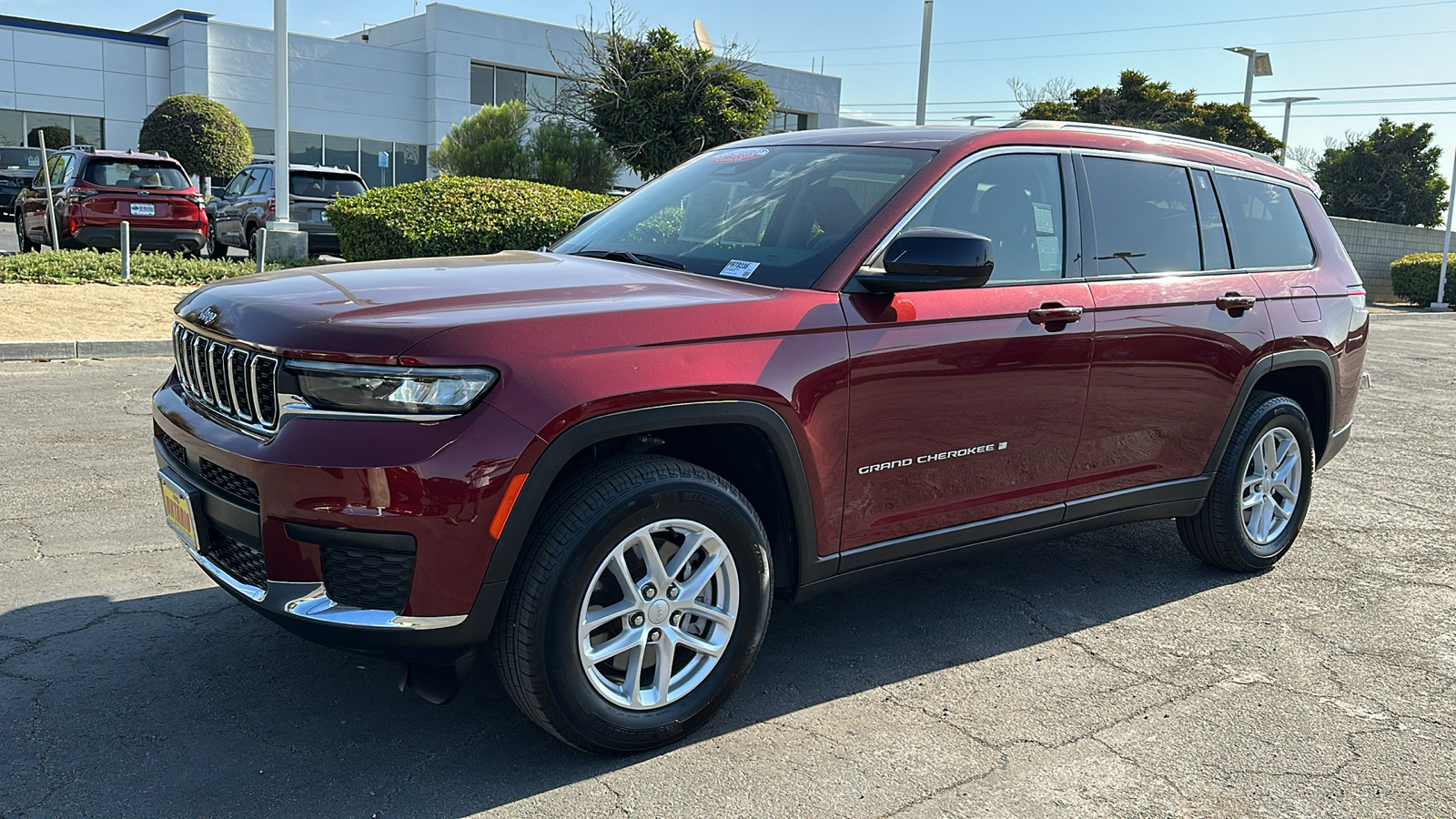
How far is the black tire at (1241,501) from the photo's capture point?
4832mm

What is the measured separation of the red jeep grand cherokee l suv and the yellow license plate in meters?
0.02

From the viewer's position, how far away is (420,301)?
3051 mm

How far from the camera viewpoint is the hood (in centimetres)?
281

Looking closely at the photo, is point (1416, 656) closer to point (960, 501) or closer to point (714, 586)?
point (960, 501)

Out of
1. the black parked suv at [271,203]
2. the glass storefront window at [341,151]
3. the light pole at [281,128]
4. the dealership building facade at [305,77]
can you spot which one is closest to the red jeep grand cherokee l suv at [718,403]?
the light pole at [281,128]

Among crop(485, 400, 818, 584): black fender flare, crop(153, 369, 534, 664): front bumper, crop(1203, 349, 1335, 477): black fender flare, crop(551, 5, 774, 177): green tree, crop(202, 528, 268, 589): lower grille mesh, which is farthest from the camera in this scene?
crop(551, 5, 774, 177): green tree

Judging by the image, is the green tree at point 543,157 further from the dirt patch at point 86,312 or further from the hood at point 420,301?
the hood at point 420,301

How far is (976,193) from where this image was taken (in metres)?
3.98

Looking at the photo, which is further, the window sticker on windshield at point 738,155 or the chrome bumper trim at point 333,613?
the window sticker on windshield at point 738,155

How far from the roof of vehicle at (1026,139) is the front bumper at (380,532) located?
201 cm

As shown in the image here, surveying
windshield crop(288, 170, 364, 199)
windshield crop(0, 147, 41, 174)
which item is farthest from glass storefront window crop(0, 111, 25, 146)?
windshield crop(288, 170, 364, 199)

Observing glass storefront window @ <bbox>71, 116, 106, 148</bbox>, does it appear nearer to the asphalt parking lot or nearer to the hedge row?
the hedge row

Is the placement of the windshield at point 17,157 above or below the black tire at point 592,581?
above

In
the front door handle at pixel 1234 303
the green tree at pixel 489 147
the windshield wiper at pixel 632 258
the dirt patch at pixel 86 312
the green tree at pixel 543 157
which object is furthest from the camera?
the green tree at pixel 489 147
